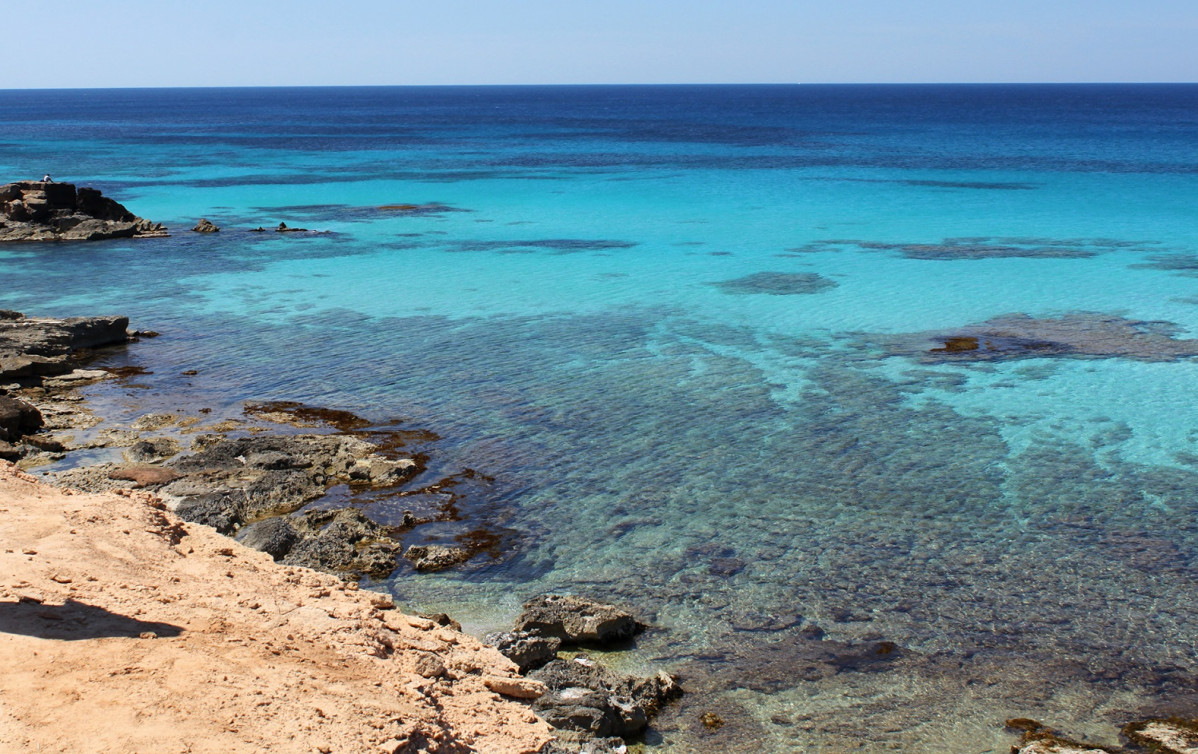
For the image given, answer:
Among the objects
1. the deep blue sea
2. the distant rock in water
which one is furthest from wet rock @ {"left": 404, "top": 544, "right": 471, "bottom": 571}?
the distant rock in water

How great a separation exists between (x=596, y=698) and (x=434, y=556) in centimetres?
362

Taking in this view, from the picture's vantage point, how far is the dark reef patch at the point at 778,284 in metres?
25.9

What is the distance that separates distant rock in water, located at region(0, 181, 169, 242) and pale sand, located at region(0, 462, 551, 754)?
27.7 m

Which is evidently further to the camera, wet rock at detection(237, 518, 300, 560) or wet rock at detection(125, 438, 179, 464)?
wet rock at detection(125, 438, 179, 464)

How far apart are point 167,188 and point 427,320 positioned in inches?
1287

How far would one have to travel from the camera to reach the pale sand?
645 cm

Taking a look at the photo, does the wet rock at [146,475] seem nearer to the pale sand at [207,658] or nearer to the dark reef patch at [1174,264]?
the pale sand at [207,658]

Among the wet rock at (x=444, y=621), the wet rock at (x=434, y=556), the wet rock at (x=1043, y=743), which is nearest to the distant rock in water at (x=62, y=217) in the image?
the wet rock at (x=434, y=556)

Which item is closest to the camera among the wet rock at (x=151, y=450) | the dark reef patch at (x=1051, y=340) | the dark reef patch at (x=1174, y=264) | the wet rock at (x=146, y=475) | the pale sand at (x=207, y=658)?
the pale sand at (x=207, y=658)

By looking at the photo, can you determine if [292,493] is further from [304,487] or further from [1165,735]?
[1165,735]

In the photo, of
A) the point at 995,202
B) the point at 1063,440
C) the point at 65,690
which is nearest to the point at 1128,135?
the point at 995,202

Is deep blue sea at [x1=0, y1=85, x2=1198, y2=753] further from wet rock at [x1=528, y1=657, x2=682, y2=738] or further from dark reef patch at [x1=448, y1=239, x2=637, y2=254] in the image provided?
wet rock at [x1=528, y1=657, x2=682, y2=738]

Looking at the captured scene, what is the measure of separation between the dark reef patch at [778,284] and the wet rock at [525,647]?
17.4 metres

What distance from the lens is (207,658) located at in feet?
24.1
